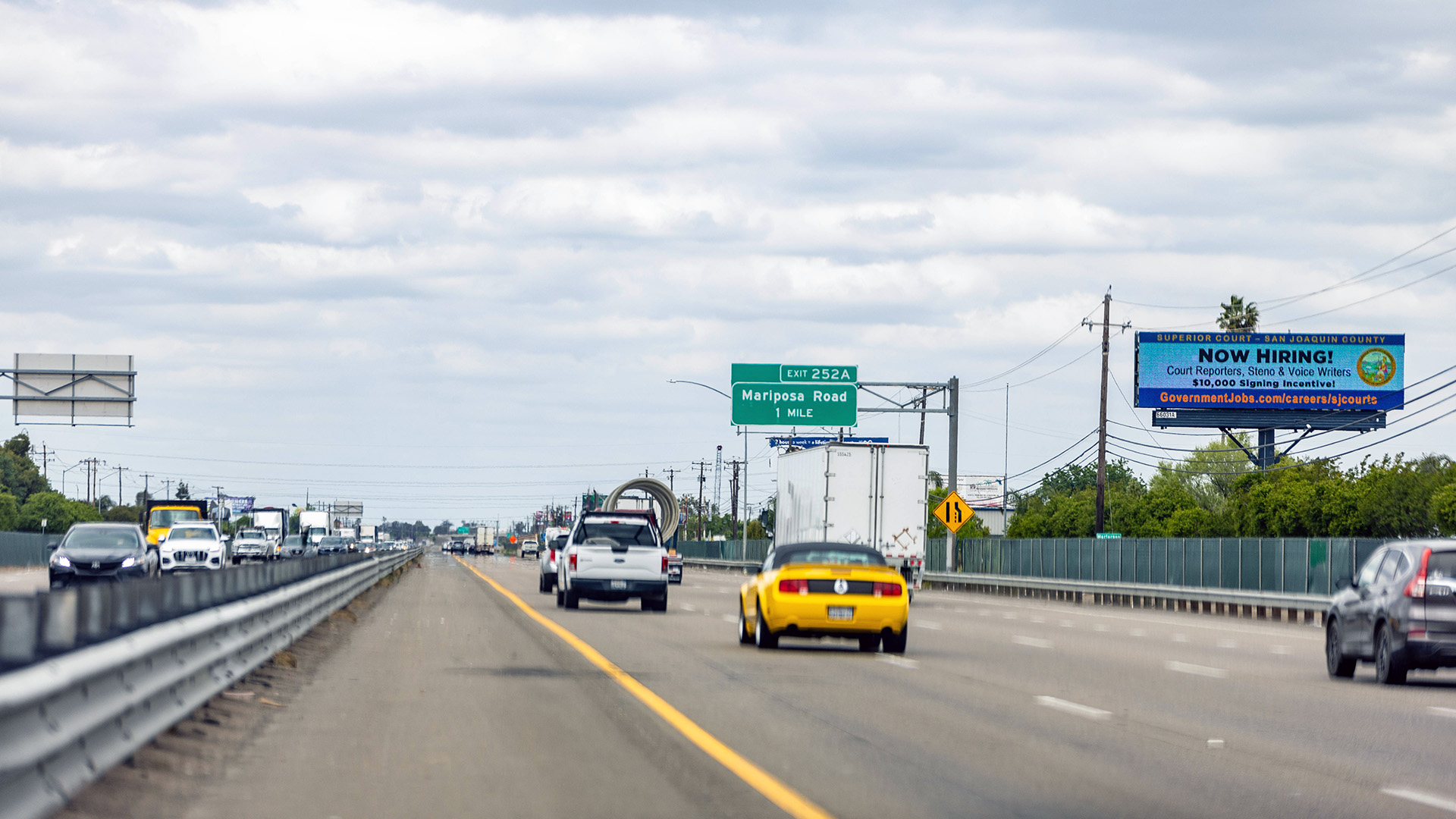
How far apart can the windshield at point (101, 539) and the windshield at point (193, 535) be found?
9.18m

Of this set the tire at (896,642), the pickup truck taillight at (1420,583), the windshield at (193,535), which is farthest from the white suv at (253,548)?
the pickup truck taillight at (1420,583)

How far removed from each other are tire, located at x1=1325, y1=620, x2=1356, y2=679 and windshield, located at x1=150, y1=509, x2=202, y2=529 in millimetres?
50814

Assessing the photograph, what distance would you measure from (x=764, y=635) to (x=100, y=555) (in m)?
19.8

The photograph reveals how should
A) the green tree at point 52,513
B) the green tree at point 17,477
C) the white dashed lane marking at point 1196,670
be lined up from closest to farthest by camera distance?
the white dashed lane marking at point 1196,670, the green tree at point 52,513, the green tree at point 17,477

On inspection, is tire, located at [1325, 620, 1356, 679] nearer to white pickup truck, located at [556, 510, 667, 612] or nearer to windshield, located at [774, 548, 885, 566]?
windshield, located at [774, 548, 885, 566]

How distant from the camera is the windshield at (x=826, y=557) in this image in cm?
2144

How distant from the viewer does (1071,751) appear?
11.7 metres

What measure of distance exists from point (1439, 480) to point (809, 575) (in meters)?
59.7

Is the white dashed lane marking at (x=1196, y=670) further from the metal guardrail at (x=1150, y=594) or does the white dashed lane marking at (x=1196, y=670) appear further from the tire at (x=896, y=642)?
→ the metal guardrail at (x=1150, y=594)

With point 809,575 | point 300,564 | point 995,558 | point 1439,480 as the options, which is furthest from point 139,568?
point 1439,480

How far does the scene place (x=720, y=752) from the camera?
11258 millimetres

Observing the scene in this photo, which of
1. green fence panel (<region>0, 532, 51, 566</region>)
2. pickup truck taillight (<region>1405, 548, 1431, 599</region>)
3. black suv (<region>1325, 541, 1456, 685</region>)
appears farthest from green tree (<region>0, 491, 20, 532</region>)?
pickup truck taillight (<region>1405, 548, 1431, 599</region>)

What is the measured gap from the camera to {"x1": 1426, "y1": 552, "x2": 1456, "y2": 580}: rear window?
57.1 feet

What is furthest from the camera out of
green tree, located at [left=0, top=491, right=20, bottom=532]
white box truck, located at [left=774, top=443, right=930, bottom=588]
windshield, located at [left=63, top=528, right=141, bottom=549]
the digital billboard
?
green tree, located at [left=0, top=491, right=20, bottom=532]
